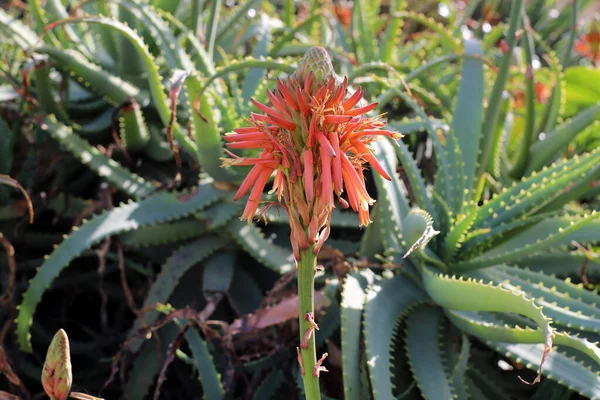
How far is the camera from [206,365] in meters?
1.00

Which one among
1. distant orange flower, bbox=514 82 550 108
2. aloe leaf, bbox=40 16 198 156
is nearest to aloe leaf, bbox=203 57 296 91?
aloe leaf, bbox=40 16 198 156

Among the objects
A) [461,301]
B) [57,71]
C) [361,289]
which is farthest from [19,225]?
[461,301]

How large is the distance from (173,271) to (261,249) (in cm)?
17

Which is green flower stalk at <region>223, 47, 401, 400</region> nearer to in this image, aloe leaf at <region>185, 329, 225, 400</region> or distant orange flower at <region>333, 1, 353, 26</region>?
aloe leaf at <region>185, 329, 225, 400</region>

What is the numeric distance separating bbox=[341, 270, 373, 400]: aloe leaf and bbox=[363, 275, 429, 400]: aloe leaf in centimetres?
2

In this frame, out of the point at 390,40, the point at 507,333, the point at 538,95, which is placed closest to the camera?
the point at 507,333

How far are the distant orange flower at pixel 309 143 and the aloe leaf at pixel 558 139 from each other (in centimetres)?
88

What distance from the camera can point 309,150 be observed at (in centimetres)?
51

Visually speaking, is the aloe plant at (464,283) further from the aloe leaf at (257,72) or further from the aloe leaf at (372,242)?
the aloe leaf at (257,72)

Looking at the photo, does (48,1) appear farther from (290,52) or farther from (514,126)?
(514,126)

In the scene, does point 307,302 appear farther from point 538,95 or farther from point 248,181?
point 538,95

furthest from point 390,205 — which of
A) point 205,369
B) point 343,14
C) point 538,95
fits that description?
point 343,14

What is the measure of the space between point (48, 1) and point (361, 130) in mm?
1168

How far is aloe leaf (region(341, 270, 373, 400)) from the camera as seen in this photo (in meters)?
0.87
